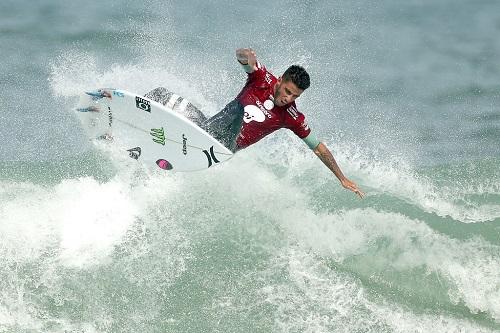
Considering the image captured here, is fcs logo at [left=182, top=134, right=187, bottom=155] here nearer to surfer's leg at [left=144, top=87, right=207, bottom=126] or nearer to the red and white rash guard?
surfer's leg at [left=144, top=87, right=207, bottom=126]

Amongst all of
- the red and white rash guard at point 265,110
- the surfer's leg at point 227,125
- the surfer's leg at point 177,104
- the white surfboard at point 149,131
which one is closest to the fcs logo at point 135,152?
the white surfboard at point 149,131

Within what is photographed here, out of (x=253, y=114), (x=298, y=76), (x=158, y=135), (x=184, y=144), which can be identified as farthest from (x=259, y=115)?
(x=158, y=135)

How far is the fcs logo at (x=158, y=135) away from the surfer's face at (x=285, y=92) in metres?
1.90

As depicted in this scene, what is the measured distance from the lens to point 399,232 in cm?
1064

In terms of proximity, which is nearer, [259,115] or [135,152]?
[259,115]

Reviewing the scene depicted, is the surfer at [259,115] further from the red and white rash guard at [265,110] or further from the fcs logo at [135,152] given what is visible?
the fcs logo at [135,152]

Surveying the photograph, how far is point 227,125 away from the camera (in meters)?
9.62

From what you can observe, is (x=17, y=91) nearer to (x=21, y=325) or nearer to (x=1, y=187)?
(x=1, y=187)

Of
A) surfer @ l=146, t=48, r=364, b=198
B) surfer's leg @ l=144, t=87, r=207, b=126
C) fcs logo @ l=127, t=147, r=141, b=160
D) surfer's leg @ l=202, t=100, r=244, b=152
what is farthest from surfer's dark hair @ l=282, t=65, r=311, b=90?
fcs logo @ l=127, t=147, r=141, b=160

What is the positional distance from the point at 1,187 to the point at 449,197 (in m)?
7.71

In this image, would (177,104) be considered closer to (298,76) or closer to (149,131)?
(149,131)

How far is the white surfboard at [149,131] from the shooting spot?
9586mm

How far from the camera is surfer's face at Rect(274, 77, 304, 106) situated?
848cm

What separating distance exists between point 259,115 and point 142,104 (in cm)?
174
